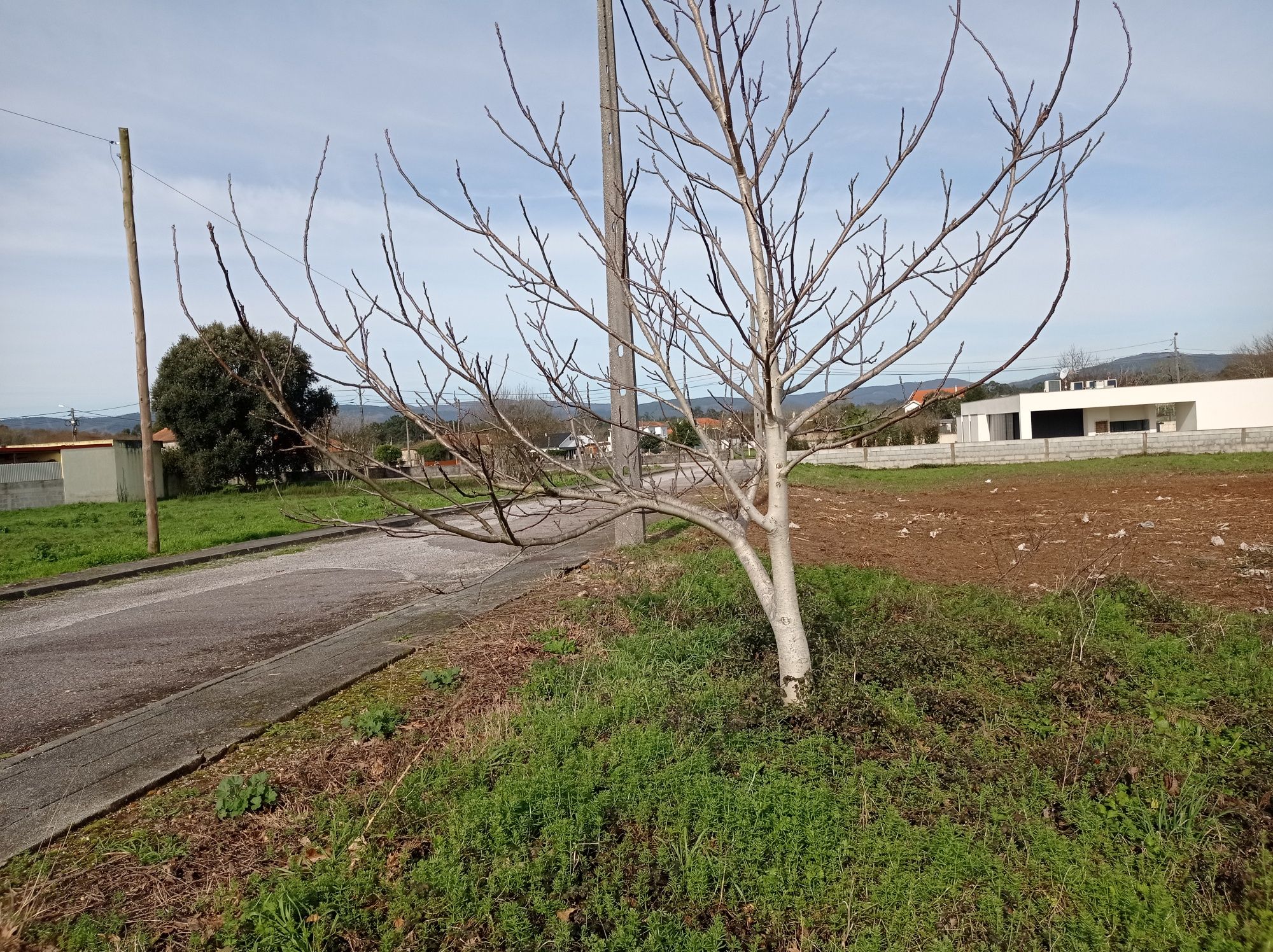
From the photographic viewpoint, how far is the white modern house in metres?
39.8

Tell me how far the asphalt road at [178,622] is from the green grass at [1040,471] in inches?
522

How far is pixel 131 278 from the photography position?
43.8ft

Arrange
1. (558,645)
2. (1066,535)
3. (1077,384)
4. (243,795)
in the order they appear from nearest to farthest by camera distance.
A: (243,795) < (558,645) < (1066,535) < (1077,384)

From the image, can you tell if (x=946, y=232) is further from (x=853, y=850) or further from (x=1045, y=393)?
(x=1045, y=393)

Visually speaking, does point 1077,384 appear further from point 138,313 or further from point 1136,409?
point 138,313

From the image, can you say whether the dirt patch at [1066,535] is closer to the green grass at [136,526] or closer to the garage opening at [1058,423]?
the green grass at [136,526]

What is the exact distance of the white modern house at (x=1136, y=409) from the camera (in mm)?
39781

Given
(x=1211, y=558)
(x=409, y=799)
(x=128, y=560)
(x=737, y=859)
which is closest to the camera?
(x=737, y=859)

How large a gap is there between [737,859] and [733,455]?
88.9 inches

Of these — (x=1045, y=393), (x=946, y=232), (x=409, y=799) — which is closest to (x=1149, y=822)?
(x=946, y=232)

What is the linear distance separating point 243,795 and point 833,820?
2358 mm

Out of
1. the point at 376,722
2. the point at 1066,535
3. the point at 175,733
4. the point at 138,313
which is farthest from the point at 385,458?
the point at 138,313

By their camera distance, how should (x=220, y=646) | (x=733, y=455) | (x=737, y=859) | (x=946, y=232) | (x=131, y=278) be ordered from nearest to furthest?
(x=737, y=859)
(x=946, y=232)
(x=733, y=455)
(x=220, y=646)
(x=131, y=278)

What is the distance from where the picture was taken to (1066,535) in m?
10.0
